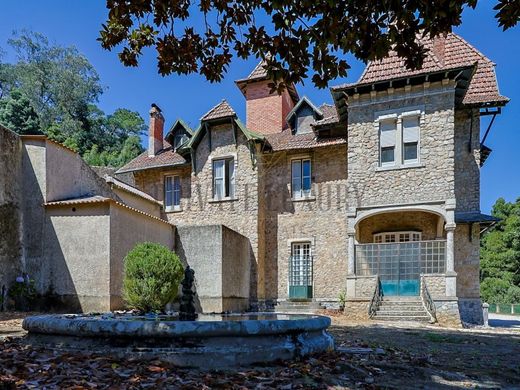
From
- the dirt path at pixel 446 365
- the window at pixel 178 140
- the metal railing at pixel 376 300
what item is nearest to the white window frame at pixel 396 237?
the metal railing at pixel 376 300

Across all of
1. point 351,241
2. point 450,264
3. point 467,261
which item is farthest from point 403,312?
point 467,261

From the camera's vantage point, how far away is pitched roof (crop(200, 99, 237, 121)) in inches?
758

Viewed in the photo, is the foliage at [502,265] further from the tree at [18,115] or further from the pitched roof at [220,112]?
the tree at [18,115]

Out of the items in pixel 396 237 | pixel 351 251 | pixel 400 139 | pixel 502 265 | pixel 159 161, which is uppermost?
pixel 400 139

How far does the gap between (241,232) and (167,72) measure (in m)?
14.0

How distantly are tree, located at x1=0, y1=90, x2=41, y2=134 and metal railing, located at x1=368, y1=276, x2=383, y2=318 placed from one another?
28973 millimetres

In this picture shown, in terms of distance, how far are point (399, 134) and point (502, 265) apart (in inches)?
935

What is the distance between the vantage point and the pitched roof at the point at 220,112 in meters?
19.3

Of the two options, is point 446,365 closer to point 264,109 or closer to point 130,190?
point 130,190

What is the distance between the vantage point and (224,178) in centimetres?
1953

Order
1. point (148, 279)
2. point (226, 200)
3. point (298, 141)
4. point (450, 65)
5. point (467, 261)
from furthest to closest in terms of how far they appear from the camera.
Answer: point (226, 200), point (298, 141), point (467, 261), point (450, 65), point (148, 279)

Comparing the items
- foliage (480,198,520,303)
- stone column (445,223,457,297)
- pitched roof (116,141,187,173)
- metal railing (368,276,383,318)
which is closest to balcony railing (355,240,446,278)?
stone column (445,223,457,297)

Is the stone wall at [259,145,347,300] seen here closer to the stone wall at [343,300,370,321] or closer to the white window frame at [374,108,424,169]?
the stone wall at [343,300,370,321]

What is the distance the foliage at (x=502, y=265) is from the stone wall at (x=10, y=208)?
30.8 m
